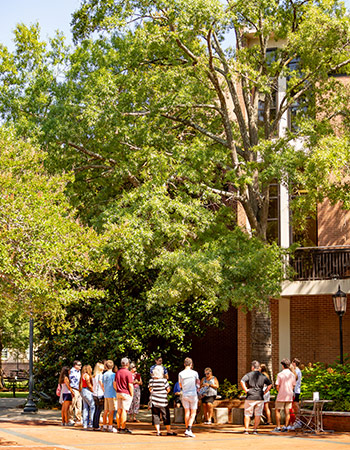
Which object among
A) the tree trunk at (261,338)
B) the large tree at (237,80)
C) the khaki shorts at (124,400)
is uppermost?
the large tree at (237,80)

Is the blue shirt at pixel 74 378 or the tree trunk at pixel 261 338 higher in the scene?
the tree trunk at pixel 261 338

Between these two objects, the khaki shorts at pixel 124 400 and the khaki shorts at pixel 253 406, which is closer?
the khaki shorts at pixel 124 400

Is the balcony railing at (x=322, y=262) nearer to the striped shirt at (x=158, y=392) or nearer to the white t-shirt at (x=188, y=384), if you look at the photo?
the white t-shirt at (x=188, y=384)

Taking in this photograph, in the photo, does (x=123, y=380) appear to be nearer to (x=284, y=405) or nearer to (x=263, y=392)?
(x=263, y=392)

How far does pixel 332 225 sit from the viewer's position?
2392 centimetres

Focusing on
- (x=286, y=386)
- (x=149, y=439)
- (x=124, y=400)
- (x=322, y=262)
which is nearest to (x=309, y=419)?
(x=286, y=386)

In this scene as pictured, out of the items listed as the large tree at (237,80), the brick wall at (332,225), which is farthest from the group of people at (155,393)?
the brick wall at (332,225)

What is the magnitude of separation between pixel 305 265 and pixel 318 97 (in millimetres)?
5895

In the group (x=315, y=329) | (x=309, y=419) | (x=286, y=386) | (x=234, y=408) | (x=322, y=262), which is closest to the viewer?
(x=286, y=386)

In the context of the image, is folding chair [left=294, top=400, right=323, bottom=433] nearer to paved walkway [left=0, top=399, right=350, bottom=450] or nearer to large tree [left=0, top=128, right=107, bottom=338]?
paved walkway [left=0, top=399, right=350, bottom=450]

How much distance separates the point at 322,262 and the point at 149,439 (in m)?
11.2

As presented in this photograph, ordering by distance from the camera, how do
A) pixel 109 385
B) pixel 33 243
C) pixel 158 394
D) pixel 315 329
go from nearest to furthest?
1. pixel 33 243
2. pixel 158 394
3. pixel 109 385
4. pixel 315 329

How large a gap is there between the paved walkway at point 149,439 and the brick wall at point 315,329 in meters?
7.60

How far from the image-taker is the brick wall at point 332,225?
77.7 ft
